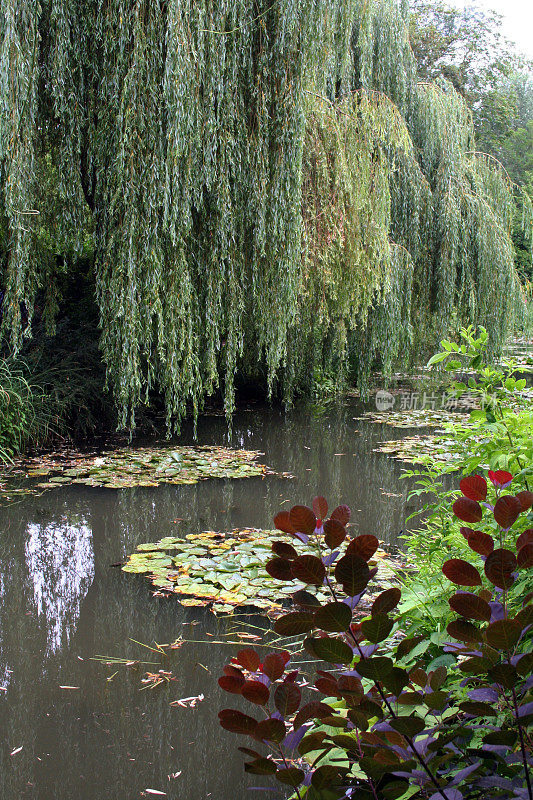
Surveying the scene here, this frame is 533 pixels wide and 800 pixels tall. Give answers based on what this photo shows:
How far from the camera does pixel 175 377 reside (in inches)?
223

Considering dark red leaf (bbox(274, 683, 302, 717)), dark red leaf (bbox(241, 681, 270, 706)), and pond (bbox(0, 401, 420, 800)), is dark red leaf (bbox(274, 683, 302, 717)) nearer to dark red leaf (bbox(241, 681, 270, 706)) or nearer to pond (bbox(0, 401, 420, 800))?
dark red leaf (bbox(241, 681, 270, 706))

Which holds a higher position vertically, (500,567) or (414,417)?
(500,567)

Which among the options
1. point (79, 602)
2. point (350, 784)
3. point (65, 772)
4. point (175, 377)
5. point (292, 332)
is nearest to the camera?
point (350, 784)

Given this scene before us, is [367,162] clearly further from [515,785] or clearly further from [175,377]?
[515,785]

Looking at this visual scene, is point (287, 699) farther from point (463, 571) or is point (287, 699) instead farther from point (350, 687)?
point (463, 571)

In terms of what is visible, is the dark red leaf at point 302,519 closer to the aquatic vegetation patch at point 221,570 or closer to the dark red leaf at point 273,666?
the dark red leaf at point 273,666

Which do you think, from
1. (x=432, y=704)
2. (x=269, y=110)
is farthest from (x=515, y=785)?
(x=269, y=110)

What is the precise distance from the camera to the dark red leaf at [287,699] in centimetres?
110

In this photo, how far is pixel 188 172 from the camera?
5.17m

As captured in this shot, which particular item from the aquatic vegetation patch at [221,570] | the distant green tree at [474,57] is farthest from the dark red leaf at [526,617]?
the distant green tree at [474,57]

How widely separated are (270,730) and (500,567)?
43 centimetres

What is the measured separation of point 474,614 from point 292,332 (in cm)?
651

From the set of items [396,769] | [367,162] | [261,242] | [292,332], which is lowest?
[396,769]

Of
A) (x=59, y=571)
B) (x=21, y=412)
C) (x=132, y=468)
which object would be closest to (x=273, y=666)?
(x=59, y=571)
